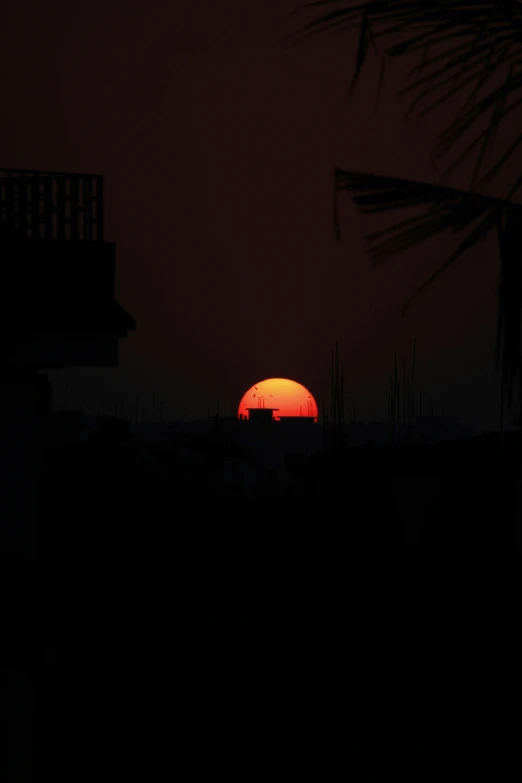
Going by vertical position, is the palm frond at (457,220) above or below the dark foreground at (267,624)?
above

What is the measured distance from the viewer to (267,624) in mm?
17734

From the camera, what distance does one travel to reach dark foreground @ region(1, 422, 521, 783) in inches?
437

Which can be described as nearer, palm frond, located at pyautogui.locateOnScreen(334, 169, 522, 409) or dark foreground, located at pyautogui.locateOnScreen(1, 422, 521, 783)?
palm frond, located at pyautogui.locateOnScreen(334, 169, 522, 409)

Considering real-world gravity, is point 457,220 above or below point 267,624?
above

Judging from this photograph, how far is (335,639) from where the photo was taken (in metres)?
16.3

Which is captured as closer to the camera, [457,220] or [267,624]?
[457,220]

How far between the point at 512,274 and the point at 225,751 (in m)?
10.7

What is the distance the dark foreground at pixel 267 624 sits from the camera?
11094 mm

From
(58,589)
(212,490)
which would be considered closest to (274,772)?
(58,589)

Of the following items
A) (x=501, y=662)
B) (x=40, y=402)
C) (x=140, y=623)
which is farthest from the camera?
(x=140, y=623)

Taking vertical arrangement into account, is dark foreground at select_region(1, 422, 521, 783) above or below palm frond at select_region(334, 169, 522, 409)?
below

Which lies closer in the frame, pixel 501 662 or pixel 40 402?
pixel 40 402

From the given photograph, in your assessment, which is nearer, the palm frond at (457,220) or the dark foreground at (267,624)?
the palm frond at (457,220)

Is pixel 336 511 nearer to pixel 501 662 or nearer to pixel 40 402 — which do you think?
pixel 501 662
